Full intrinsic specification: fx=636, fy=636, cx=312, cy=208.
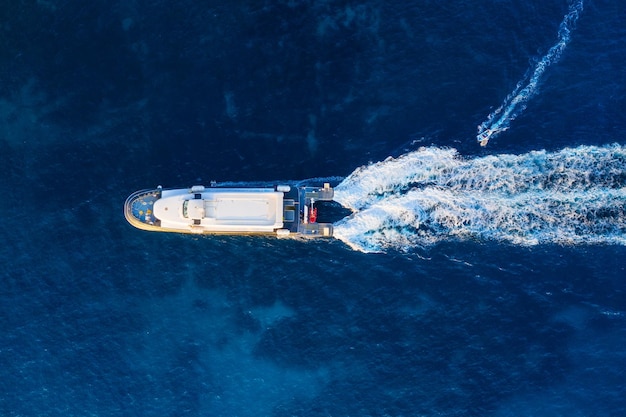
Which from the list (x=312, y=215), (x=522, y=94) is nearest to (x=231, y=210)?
(x=312, y=215)

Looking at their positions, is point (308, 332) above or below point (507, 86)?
below

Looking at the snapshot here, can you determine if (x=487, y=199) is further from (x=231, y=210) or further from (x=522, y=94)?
(x=231, y=210)

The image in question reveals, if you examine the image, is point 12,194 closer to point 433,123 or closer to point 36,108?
point 36,108

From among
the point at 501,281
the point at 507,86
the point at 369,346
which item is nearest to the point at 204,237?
the point at 369,346

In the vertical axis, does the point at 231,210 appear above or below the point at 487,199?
below

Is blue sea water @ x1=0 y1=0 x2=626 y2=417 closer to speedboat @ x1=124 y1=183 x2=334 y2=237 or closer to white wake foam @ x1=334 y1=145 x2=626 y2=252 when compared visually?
white wake foam @ x1=334 y1=145 x2=626 y2=252

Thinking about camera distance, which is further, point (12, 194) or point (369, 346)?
point (12, 194)

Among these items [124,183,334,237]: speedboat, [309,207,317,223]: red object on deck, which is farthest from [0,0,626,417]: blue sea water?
[309,207,317,223]: red object on deck
